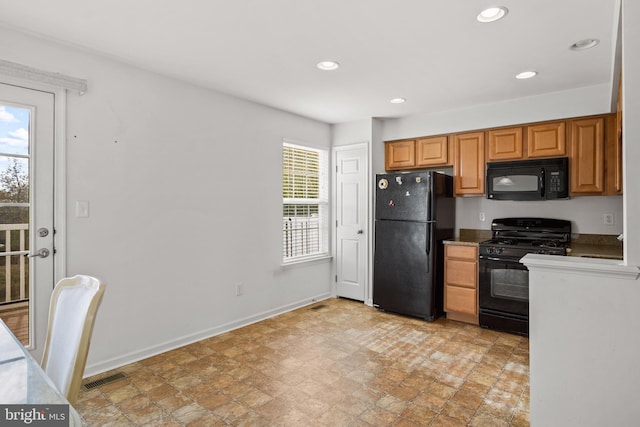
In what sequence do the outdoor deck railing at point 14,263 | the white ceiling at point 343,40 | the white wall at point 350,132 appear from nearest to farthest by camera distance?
the white ceiling at point 343,40 < the outdoor deck railing at point 14,263 < the white wall at point 350,132

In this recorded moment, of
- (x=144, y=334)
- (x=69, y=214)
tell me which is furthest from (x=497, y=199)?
(x=69, y=214)

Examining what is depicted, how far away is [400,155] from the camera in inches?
178

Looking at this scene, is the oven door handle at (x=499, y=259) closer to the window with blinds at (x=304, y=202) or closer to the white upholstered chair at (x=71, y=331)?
the window with blinds at (x=304, y=202)

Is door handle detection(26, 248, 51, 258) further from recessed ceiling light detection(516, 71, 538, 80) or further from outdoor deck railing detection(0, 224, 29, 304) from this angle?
recessed ceiling light detection(516, 71, 538, 80)

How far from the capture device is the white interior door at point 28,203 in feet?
7.54

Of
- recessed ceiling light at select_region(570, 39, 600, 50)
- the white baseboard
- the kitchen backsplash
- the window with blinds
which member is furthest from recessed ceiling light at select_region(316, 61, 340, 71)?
the white baseboard

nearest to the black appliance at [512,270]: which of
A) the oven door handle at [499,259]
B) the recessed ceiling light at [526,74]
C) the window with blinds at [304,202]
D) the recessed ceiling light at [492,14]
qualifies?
the oven door handle at [499,259]

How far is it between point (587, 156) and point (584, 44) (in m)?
1.29

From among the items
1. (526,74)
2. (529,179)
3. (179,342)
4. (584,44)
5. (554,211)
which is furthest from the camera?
(554,211)

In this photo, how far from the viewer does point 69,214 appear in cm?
254

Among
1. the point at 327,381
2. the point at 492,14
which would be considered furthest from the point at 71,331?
the point at 492,14

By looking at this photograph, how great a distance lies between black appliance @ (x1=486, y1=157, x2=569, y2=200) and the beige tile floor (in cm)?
142

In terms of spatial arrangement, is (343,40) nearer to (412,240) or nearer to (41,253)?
(412,240)

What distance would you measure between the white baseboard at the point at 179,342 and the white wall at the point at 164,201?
Answer: 1 centimetres
